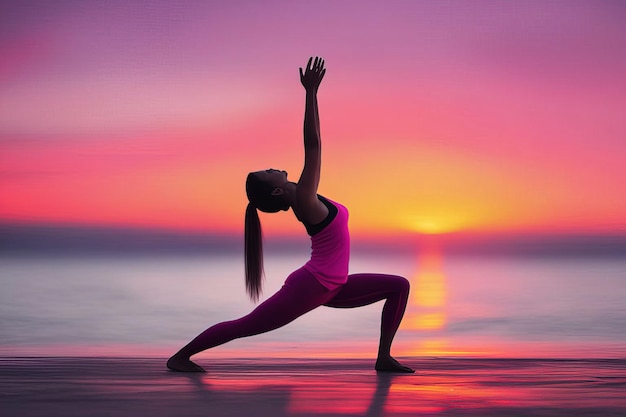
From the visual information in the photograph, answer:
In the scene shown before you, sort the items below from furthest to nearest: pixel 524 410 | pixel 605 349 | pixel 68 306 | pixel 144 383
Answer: pixel 68 306 < pixel 605 349 < pixel 144 383 < pixel 524 410

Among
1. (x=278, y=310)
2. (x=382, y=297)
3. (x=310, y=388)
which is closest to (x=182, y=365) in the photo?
(x=278, y=310)

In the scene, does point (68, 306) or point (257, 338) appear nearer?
point (257, 338)

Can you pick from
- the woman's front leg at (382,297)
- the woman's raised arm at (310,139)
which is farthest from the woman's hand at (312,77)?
the woman's front leg at (382,297)

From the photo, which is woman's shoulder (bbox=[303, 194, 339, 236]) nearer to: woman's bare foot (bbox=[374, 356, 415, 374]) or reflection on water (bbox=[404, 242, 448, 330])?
woman's bare foot (bbox=[374, 356, 415, 374])

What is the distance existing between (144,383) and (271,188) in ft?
3.54

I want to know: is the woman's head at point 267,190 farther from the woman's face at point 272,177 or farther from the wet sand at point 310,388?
the wet sand at point 310,388

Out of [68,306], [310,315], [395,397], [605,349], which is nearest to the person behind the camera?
[395,397]

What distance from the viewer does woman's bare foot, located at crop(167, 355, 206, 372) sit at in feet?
14.8

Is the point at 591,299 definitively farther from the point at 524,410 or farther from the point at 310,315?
the point at 524,410

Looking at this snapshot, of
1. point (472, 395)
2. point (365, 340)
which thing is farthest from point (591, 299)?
point (472, 395)

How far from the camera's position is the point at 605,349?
6.16 metres

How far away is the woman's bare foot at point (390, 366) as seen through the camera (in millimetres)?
4566

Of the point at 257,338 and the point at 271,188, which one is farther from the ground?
the point at 271,188

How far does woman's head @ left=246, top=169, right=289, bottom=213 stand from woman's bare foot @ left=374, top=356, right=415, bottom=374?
2.94 feet
